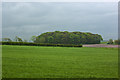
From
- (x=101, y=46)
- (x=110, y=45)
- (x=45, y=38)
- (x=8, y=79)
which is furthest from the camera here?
(x=101, y=46)

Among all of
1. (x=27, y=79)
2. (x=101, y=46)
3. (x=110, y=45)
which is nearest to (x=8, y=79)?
(x=27, y=79)

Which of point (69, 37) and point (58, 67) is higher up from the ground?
point (69, 37)

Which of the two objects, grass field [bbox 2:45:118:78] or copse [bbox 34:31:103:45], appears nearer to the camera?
grass field [bbox 2:45:118:78]

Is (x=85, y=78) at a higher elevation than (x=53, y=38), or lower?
lower

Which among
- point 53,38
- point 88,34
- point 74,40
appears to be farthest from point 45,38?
point 88,34

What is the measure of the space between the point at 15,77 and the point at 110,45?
16537mm

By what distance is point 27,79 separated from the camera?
124 inches

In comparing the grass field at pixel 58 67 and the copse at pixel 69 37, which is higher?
the copse at pixel 69 37

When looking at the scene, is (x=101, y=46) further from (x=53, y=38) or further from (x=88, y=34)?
(x=53, y=38)

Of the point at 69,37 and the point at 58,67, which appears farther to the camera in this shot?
the point at 69,37

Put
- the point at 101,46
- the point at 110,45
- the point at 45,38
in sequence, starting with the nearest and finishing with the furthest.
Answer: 1. the point at 45,38
2. the point at 110,45
3. the point at 101,46

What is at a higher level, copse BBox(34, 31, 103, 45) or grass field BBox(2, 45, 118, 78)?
copse BBox(34, 31, 103, 45)

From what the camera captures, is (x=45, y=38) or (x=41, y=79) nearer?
(x=41, y=79)

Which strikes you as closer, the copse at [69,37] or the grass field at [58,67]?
the grass field at [58,67]
